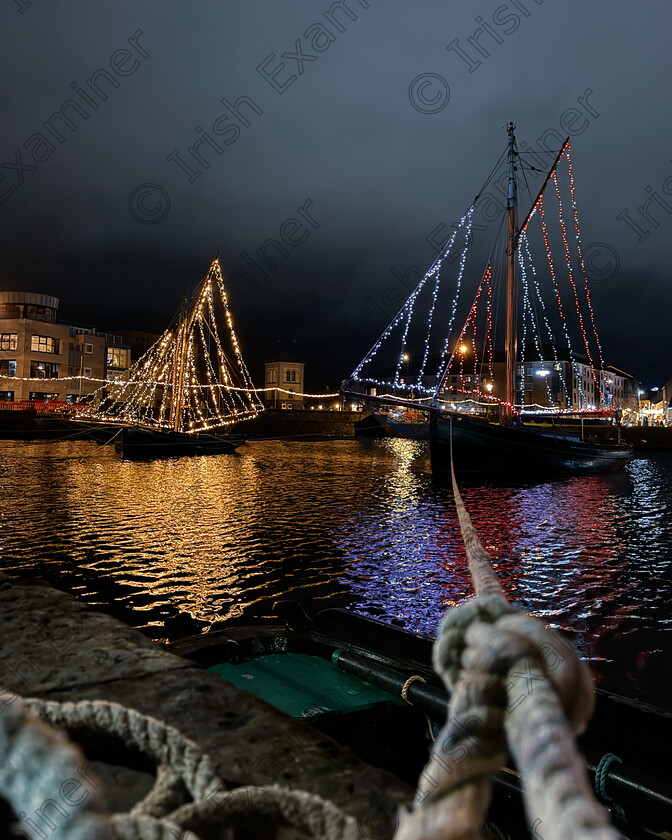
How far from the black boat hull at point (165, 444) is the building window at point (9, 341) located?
99.2 feet

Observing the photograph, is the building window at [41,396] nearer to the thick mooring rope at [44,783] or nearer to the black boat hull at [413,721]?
the black boat hull at [413,721]

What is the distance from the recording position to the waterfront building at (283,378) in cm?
8525

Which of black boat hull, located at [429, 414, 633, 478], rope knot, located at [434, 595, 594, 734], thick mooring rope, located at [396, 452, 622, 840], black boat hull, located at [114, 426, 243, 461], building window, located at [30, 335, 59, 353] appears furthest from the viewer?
building window, located at [30, 335, 59, 353]

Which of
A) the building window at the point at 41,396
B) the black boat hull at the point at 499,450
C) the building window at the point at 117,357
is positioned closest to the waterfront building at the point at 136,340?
the building window at the point at 117,357

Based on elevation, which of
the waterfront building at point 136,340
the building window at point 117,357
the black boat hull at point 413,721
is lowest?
the black boat hull at point 413,721

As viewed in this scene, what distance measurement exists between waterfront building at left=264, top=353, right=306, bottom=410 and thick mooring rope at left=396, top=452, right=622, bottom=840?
273ft

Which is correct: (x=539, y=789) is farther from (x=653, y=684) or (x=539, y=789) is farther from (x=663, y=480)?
(x=663, y=480)

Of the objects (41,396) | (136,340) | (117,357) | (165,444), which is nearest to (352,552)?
(165,444)

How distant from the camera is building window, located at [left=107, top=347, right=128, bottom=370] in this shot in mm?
68213

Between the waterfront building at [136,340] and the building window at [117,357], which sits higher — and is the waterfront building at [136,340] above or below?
above

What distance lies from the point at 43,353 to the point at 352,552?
59.9 meters

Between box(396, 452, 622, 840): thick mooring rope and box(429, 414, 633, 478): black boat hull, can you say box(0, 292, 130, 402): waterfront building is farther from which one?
box(396, 452, 622, 840): thick mooring rope

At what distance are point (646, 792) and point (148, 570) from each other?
8384 mm

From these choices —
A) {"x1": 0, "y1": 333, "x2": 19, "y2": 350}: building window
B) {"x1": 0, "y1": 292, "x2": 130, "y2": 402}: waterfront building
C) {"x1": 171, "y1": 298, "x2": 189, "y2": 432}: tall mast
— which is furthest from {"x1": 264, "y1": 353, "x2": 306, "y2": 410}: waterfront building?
{"x1": 171, "y1": 298, "x2": 189, "y2": 432}: tall mast
